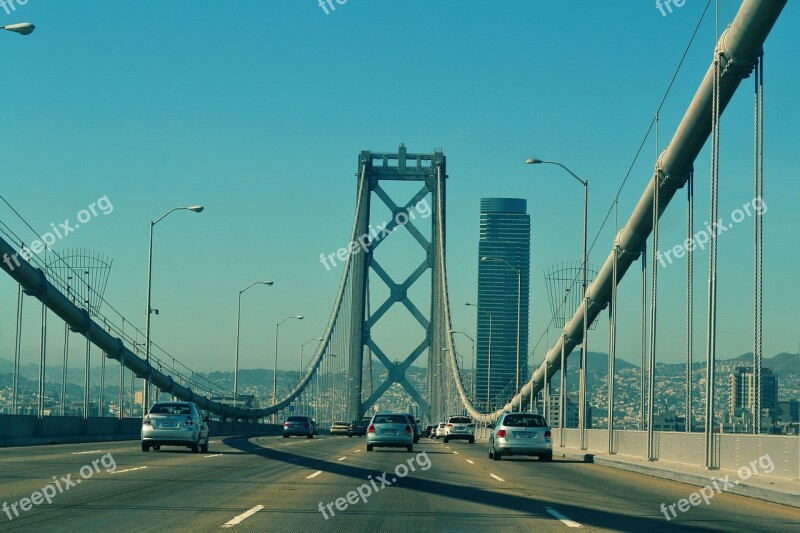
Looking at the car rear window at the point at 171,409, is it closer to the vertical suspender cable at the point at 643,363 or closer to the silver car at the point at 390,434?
the silver car at the point at 390,434

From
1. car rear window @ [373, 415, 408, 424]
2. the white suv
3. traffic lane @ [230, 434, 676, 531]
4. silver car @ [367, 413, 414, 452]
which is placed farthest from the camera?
the white suv

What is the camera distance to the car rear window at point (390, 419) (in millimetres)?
41159

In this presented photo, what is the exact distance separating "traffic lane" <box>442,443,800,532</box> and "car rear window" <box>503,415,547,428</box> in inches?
253

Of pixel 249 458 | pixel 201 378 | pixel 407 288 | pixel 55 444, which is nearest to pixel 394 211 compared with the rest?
pixel 407 288

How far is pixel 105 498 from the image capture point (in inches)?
658

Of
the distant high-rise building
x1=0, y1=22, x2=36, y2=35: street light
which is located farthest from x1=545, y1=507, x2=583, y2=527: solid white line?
x1=0, y1=22, x2=36, y2=35: street light

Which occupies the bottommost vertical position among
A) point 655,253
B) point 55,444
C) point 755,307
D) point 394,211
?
point 55,444

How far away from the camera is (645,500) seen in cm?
1842

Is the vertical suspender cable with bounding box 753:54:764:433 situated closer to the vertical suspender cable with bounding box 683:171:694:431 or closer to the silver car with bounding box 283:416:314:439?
the vertical suspender cable with bounding box 683:171:694:431

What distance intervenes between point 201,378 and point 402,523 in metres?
76.0

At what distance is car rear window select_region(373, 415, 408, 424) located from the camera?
135 ft

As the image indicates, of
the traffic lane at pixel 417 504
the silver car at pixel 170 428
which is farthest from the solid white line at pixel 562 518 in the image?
the silver car at pixel 170 428

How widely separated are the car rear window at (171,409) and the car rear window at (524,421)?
9.05 meters

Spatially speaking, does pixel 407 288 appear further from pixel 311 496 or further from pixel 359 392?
pixel 311 496
